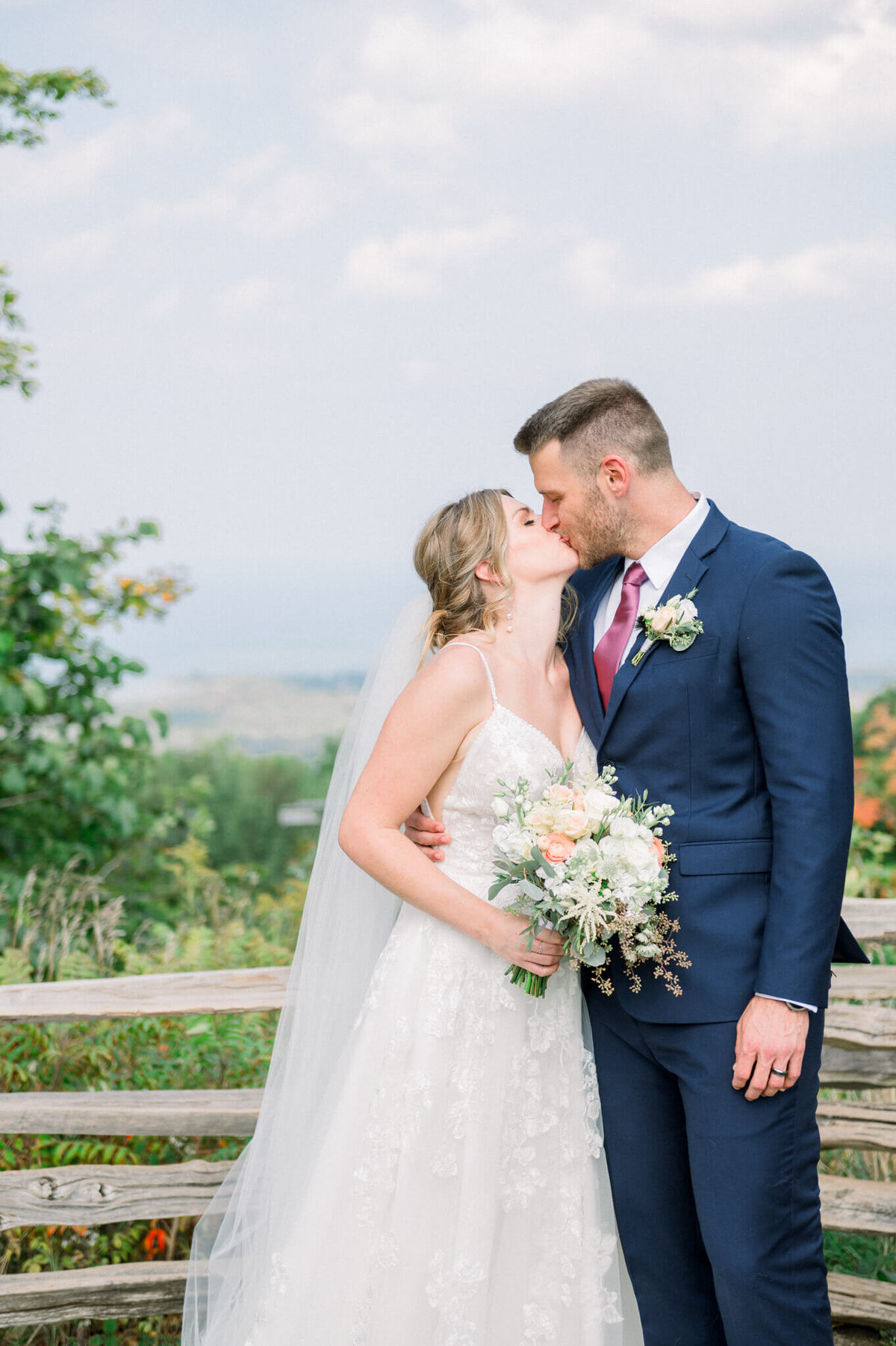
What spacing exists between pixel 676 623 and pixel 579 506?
49cm

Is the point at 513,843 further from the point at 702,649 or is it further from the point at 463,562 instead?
the point at 463,562

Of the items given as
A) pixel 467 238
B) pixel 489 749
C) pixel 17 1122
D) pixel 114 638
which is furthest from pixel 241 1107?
pixel 467 238

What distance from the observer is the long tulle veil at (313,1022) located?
2.96 m

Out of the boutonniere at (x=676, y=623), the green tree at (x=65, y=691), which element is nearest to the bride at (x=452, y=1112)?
the boutonniere at (x=676, y=623)

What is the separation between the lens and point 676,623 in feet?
8.52

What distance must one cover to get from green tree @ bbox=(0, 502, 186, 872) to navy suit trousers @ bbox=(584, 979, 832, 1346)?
291cm

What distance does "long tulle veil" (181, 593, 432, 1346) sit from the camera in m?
2.96

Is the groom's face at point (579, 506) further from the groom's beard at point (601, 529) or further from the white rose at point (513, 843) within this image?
the white rose at point (513, 843)

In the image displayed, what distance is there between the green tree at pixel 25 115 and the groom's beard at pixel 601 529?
3253 millimetres

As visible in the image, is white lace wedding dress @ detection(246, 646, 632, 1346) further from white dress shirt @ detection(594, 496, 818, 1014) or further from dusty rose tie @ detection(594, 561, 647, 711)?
white dress shirt @ detection(594, 496, 818, 1014)

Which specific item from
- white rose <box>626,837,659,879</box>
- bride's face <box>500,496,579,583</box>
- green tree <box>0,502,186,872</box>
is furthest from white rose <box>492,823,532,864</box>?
green tree <box>0,502,186,872</box>

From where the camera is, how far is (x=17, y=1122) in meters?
3.54

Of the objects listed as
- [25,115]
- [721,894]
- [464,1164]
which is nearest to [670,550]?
[721,894]

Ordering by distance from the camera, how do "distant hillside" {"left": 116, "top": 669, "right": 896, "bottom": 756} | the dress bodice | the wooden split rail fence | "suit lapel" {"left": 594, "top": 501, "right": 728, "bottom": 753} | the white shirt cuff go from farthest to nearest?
"distant hillside" {"left": 116, "top": 669, "right": 896, "bottom": 756} → the wooden split rail fence → the dress bodice → "suit lapel" {"left": 594, "top": 501, "right": 728, "bottom": 753} → the white shirt cuff
